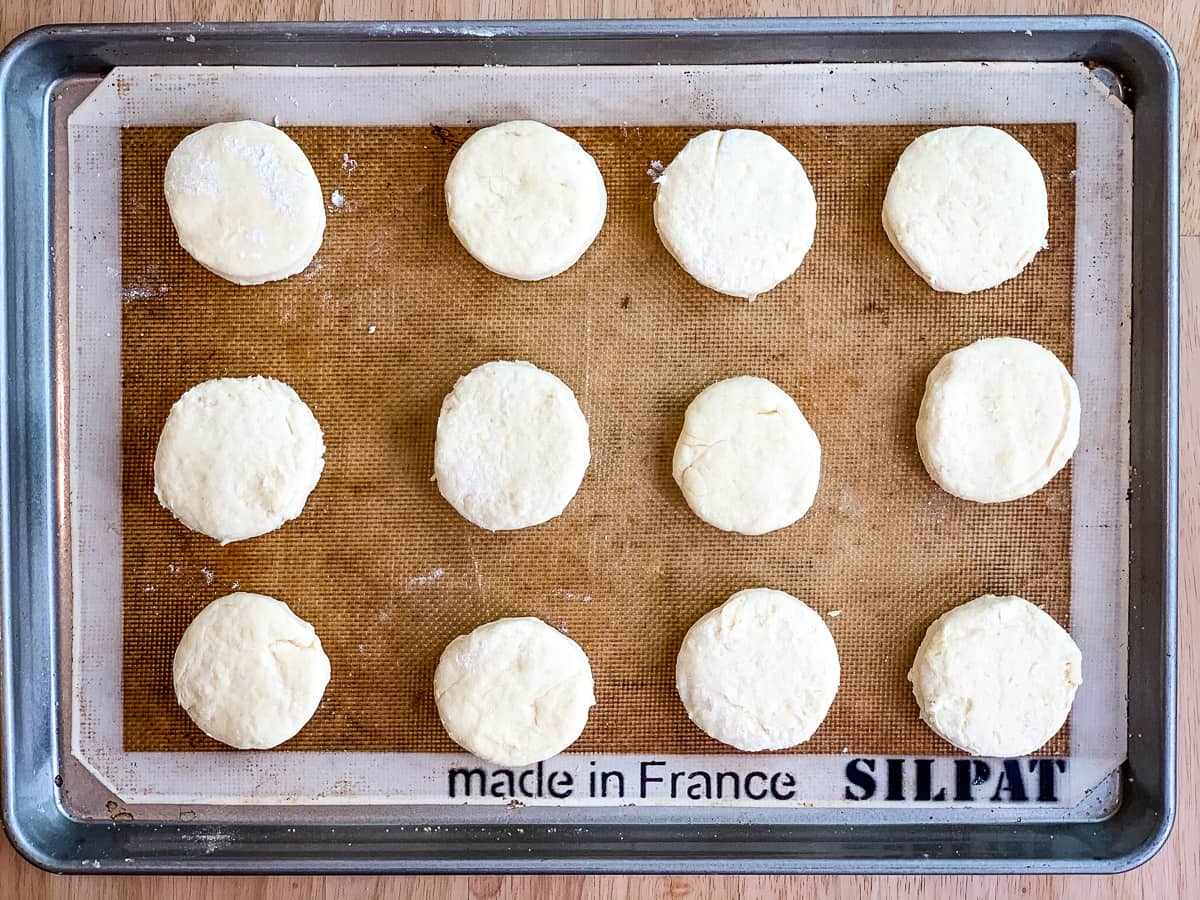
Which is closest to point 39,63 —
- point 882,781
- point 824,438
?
point 824,438

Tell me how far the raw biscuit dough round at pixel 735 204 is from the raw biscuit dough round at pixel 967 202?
200 mm

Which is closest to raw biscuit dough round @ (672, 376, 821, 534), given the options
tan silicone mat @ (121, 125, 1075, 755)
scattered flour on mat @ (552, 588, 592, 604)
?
tan silicone mat @ (121, 125, 1075, 755)

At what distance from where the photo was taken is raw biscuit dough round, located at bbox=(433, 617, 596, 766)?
5.73 ft

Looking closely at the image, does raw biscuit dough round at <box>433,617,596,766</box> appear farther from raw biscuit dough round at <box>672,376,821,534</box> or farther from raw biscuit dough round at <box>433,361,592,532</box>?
raw biscuit dough round at <box>672,376,821,534</box>

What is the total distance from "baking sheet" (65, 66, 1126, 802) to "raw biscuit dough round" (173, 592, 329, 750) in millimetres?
71

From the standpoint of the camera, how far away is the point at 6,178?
5.81 ft

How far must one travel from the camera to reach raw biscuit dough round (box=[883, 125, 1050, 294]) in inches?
68.5

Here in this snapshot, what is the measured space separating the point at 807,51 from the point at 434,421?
995mm

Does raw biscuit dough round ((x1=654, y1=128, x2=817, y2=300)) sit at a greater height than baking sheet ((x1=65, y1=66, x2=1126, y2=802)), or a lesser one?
greater

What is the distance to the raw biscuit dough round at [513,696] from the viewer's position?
5.73 feet

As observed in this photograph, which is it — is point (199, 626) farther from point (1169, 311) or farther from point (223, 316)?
point (1169, 311)

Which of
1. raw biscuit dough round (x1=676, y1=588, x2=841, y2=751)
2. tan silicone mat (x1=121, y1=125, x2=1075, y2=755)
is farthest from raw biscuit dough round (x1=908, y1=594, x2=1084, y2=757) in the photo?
raw biscuit dough round (x1=676, y1=588, x2=841, y2=751)

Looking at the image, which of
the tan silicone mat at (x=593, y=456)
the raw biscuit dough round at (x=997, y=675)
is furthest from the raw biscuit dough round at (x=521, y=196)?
the raw biscuit dough round at (x=997, y=675)

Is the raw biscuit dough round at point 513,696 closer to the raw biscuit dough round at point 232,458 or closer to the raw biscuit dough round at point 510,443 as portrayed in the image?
the raw biscuit dough round at point 510,443
